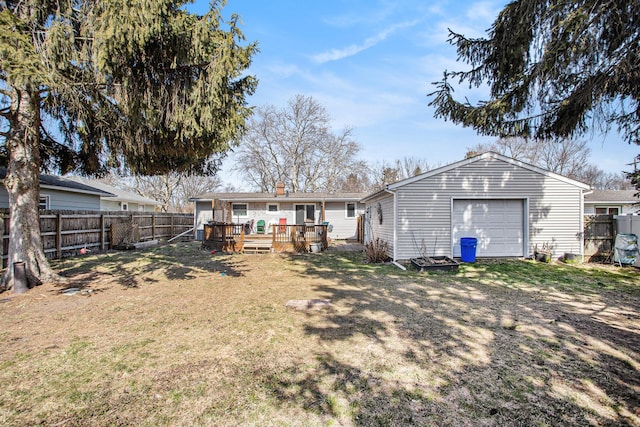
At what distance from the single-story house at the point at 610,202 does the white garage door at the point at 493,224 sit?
15.0 metres

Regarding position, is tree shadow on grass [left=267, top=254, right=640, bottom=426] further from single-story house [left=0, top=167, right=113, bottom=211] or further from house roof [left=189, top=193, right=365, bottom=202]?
house roof [left=189, top=193, right=365, bottom=202]

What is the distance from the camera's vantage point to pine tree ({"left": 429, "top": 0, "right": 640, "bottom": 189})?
5.25 m

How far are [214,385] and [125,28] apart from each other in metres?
5.66

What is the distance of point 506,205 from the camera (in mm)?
10359

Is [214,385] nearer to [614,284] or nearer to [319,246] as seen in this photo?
[614,284]

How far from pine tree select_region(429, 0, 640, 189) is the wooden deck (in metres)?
7.31

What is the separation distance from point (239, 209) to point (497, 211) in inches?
568

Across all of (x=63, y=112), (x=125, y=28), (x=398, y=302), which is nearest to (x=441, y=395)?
(x=398, y=302)

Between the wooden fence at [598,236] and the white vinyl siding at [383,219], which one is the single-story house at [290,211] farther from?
the wooden fence at [598,236]

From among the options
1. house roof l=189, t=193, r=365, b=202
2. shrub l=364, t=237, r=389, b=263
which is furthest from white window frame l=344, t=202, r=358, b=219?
shrub l=364, t=237, r=389, b=263

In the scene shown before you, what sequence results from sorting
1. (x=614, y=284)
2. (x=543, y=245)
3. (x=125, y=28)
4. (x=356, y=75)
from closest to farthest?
(x=125, y=28) < (x=614, y=284) < (x=543, y=245) < (x=356, y=75)

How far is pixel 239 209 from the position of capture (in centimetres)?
1931

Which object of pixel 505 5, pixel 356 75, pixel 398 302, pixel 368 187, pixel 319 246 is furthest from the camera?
pixel 368 187

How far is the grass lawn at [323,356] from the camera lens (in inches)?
96.3
